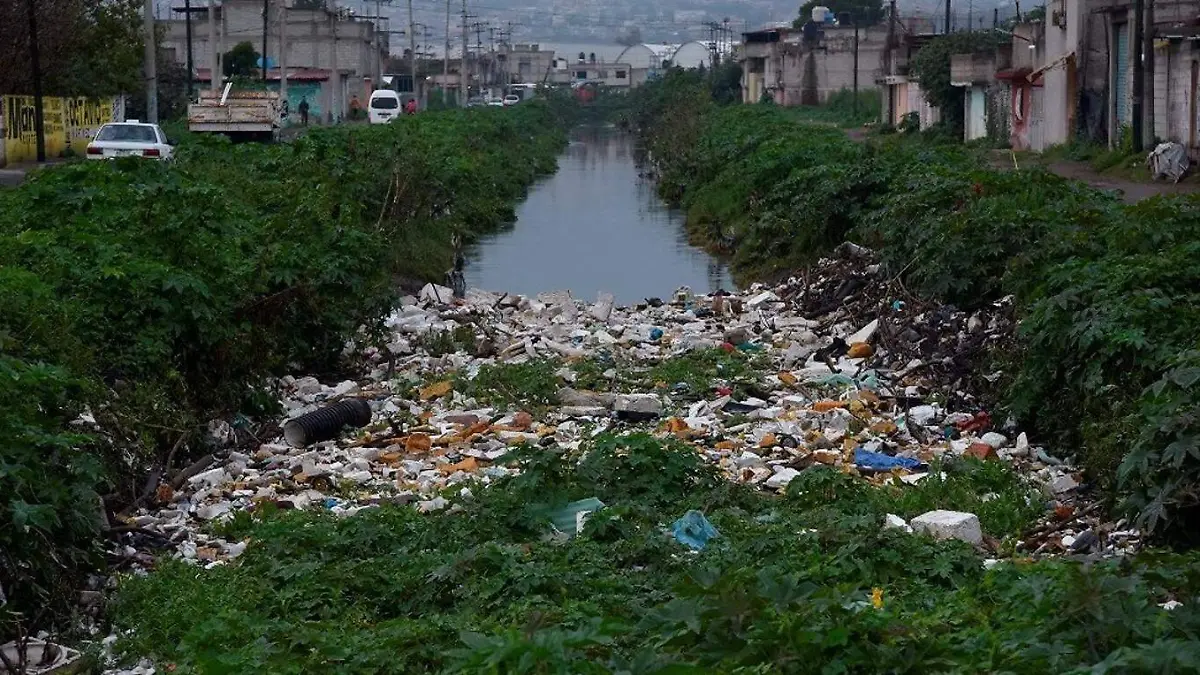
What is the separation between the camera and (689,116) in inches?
2467

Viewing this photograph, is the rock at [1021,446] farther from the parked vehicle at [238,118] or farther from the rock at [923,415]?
the parked vehicle at [238,118]

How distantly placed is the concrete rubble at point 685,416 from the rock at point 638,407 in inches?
0.7

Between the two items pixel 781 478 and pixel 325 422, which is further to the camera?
pixel 325 422

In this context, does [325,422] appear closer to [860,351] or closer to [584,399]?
[584,399]

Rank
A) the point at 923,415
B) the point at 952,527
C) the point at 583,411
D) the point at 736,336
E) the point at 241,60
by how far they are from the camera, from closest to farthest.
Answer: the point at 952,527
the point at 923,415
the point at 583,411
the point at 736,336
the point at 241,60

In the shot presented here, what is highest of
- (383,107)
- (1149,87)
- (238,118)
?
(383,107)

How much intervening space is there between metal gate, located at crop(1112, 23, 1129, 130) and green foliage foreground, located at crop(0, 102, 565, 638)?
18.8 metres

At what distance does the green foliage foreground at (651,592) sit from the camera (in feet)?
16.9

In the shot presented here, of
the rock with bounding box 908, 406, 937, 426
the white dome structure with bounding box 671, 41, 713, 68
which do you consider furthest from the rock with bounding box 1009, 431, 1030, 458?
the white dome structure with bounding box 671, 41, 713, 68

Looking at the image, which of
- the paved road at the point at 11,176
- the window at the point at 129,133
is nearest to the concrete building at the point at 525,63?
the paved road at the point at 11,176

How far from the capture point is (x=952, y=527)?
823cm

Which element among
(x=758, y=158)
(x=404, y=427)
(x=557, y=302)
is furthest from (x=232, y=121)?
(x=404, y=427)

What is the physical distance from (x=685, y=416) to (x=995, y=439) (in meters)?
2.39

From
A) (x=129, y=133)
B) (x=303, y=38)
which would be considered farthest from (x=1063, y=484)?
(x=303, y=38)
